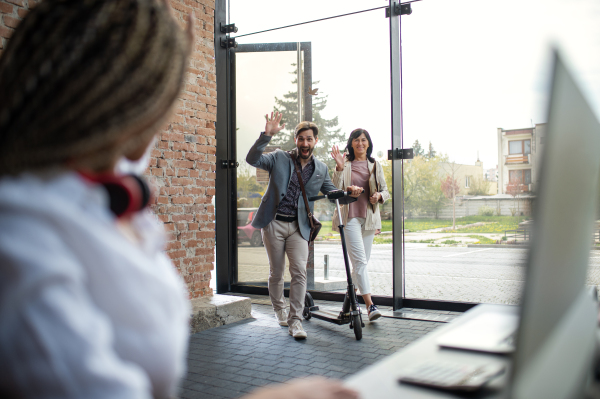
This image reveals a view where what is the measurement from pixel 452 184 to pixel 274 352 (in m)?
3.03

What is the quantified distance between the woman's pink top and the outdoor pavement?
1.18 metres

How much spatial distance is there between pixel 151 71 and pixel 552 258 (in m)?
0.57

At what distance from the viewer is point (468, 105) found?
5684 millimetres

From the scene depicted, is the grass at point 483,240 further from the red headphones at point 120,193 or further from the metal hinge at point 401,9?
the red headphones at point 120,193

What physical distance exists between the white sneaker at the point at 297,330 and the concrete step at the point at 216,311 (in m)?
0.86

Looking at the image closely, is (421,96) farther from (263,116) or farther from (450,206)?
(263,116)

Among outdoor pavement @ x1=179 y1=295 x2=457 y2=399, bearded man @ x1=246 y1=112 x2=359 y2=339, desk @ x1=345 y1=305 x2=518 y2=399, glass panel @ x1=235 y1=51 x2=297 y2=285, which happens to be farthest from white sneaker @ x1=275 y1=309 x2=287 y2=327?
desk @ x1=345 y1=305 x2=518 y2=399

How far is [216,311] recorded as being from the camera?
17.0 ft

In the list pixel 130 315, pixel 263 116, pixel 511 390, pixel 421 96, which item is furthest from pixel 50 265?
pixel 263 116

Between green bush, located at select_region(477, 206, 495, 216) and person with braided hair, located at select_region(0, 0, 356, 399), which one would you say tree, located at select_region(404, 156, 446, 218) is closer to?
green bush, located at select_region(477, 206, 495, 216)

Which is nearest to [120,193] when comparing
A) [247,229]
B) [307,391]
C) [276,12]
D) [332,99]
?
[307,391]

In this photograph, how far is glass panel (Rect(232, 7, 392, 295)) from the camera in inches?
237

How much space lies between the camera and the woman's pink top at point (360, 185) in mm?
5391

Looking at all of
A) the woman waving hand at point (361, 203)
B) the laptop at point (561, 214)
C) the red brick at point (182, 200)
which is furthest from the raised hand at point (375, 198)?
the laptop at point (561, 214)
